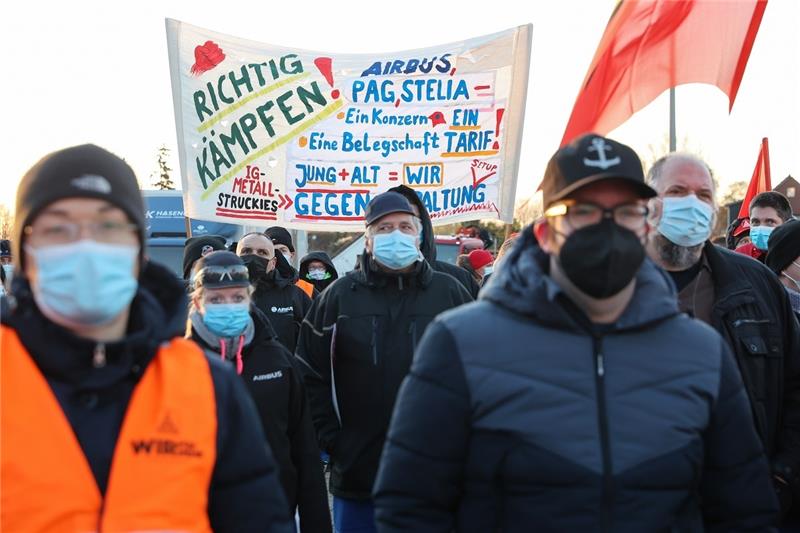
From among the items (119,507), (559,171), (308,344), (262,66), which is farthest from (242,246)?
(119,507)

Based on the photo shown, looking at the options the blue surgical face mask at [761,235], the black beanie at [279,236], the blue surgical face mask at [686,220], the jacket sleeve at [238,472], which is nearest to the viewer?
the jacket sleeve at [238,472]

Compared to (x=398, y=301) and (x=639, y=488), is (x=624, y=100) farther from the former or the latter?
(x=639, y=488)

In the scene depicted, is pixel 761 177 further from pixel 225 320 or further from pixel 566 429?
pixel 566 429

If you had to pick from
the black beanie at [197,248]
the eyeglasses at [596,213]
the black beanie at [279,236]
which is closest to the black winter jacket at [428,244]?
the black beanie at [197,248]

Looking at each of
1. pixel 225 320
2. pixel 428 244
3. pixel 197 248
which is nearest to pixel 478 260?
pixel 197 248

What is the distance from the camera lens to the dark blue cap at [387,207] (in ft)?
17.9

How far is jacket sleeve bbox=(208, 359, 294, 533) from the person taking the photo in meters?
2.36

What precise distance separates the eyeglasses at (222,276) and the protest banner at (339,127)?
411 cm

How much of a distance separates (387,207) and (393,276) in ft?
1.60

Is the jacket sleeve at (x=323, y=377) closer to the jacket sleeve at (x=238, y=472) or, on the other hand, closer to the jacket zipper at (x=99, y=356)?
the jacket sleeve at (x=238, y=472)

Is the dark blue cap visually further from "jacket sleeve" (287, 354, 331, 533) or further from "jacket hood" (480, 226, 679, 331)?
"jacket hood" (480, 226, 679, 331)

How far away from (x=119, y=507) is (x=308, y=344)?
3191mm

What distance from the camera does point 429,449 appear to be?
2627 millimetres

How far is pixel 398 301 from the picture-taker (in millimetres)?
5129
